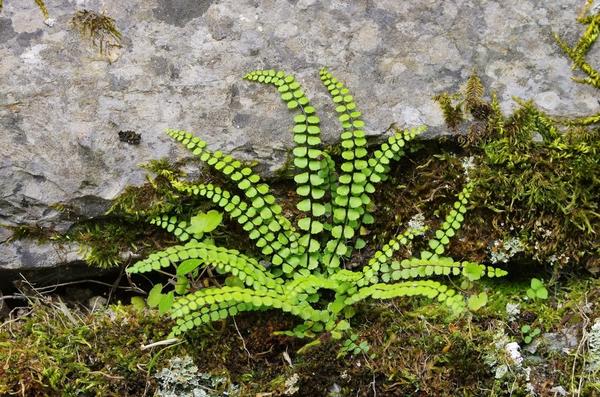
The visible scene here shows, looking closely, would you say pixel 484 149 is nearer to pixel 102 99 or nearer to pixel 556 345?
pixel 556 345

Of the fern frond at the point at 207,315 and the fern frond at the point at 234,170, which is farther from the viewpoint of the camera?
the fern frond at the point at 234,170

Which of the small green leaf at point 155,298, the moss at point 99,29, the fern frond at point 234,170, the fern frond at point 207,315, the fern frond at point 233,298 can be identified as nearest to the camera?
the fern frond at point 233,298

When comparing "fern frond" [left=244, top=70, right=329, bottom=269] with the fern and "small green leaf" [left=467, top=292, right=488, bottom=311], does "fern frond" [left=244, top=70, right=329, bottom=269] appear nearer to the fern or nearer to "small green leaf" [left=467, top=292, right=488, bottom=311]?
the fern

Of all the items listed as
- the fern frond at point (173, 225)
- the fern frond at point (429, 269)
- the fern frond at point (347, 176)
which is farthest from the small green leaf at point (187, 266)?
the fern frond at point (429, 269)

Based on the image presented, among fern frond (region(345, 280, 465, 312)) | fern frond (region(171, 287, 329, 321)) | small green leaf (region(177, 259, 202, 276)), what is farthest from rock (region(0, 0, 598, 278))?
fern frond (region(345, 280, 465, 312))

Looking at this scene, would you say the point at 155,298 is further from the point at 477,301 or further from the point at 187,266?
the point at 477,301

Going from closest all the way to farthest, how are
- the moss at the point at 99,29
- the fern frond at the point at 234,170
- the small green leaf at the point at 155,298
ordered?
1. the small green leaf at the point at 155,298
2. the fern frond at the point at 234,170
3. the moss at the point at 99,29

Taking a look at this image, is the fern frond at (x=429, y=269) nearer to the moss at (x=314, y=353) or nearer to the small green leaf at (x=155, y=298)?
the moss at (x=314, y=353)

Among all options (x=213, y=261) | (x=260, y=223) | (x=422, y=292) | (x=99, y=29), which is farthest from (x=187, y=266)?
(x=99, y=29)
